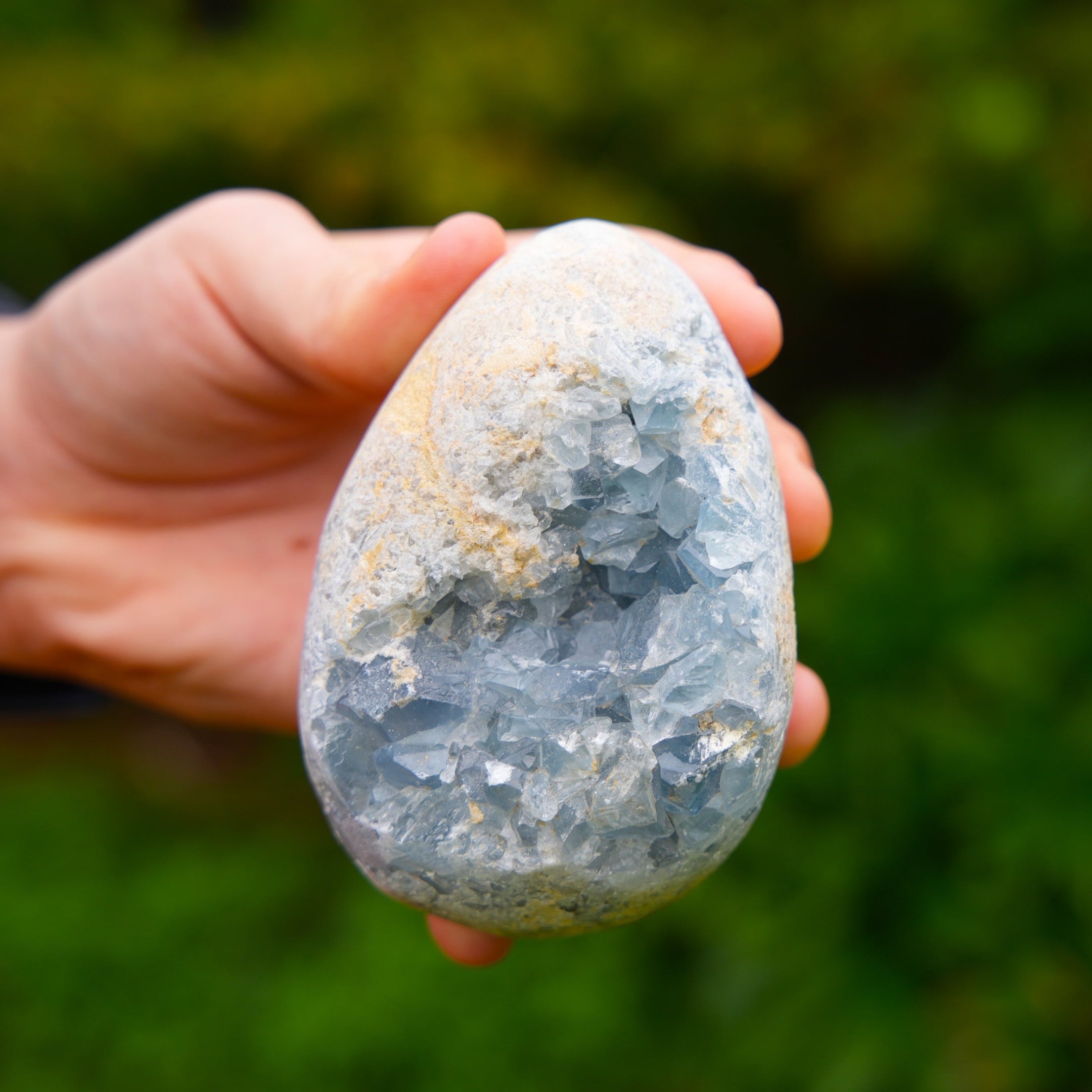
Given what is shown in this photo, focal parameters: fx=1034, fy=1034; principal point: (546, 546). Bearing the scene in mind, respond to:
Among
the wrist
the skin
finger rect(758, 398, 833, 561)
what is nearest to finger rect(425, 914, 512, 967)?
the skin

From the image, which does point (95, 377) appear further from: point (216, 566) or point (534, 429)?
point (534, 429)

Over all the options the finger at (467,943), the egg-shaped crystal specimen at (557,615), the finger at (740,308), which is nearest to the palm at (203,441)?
the finger at (740,308)

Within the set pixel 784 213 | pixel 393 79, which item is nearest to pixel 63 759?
pixel 393 79

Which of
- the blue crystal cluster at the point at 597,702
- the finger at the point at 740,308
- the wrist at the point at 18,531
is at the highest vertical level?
the finger at the point at 740,308

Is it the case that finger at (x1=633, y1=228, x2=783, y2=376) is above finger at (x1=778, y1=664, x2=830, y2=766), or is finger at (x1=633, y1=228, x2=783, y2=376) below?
above

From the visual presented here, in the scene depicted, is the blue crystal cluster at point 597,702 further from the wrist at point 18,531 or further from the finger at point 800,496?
the wrist at point 18,531

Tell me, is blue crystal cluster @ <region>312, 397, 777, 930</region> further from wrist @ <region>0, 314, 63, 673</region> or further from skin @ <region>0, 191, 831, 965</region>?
wrist @ <region>0, 314, 63, 673</region>

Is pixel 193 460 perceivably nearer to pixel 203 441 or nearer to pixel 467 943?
pixel 203 441
